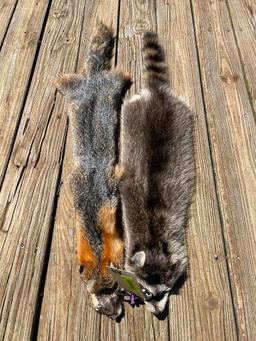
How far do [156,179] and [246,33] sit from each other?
6.17ft

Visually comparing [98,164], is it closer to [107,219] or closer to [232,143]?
[107,219]

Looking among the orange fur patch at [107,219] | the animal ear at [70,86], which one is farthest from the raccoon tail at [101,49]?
the orange fur patch at [107,219]

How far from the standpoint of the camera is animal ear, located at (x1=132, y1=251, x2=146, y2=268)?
9.29ft

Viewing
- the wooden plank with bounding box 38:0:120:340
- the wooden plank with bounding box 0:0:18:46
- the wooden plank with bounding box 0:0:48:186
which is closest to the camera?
the wooden plank with bounding box 38:0:120:340

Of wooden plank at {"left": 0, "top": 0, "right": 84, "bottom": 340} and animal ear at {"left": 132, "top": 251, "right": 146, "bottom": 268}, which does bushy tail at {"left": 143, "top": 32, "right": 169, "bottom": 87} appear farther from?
animal ear at {"left": 132, "top": 251, "right": 146, "bottom": 268}

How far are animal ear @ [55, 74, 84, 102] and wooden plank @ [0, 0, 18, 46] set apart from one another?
84cm

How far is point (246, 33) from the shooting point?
4.16 m

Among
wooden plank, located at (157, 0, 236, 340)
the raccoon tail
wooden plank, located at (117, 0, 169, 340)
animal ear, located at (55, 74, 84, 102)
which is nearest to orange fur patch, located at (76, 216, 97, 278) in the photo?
wooden plank, located at (157, 0, 236, 340)

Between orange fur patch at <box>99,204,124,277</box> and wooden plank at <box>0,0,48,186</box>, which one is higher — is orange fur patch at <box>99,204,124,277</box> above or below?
below

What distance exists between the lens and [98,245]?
9.68 ft

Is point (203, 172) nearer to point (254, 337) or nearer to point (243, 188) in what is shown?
point (243, 188)

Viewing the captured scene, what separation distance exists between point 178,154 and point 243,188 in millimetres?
550

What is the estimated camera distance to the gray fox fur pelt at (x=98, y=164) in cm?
288

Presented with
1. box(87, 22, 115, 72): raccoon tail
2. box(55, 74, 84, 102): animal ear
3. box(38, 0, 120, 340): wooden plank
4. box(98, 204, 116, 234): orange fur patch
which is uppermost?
box(87, 22, 115, 72): raccoon tail
